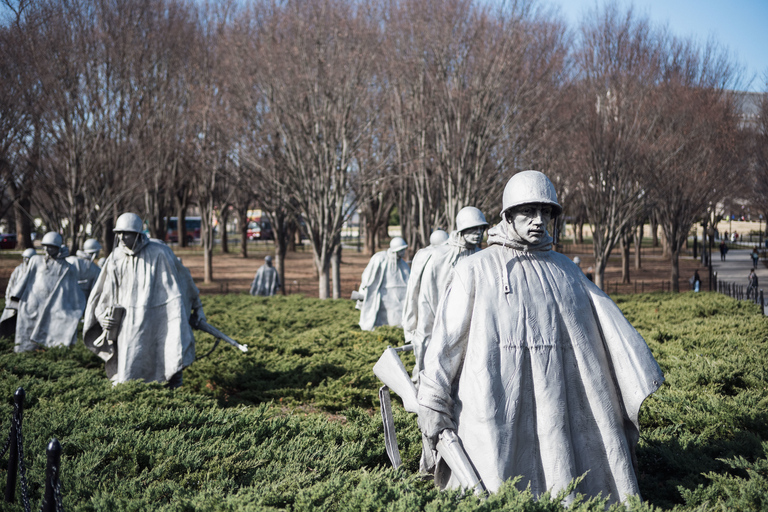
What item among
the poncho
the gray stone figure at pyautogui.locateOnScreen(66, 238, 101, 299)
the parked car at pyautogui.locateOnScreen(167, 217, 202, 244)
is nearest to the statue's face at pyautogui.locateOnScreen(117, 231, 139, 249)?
the gray stone figure at pyautogui.locateOnScreen(66, 238, 101, 299)

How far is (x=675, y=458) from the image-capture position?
452 cm

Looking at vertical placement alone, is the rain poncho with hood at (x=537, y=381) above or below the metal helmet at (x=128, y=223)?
below

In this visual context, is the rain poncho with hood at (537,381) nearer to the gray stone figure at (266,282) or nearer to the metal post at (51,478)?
the metal post at (51,478)

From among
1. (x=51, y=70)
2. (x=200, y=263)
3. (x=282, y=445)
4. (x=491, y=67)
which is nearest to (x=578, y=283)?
(x=282, y=445)

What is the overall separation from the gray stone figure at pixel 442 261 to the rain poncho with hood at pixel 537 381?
4.24m

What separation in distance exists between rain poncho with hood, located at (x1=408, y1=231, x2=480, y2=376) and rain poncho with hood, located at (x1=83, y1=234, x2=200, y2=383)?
8.72ft

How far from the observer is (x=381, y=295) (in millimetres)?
13633

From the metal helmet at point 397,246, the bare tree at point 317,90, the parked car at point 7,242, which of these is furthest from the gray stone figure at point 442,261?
the parked car at point 7,242

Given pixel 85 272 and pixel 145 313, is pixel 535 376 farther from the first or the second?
pixel 85 272

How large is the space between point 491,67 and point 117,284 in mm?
11379

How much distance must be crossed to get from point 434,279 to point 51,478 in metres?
5.47

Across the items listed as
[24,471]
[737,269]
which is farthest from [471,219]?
[737,269]

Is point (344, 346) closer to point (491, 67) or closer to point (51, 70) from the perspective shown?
point (491, 67)

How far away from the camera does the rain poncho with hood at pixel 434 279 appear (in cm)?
777
